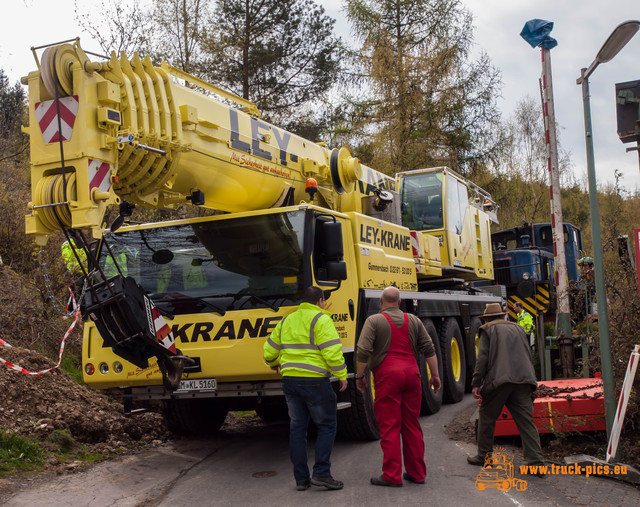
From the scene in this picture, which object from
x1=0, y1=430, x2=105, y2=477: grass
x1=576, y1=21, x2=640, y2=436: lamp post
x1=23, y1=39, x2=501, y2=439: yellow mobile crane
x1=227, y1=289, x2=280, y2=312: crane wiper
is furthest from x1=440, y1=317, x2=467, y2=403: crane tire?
x1=0, y1=430, x2=105, y2=477: grass

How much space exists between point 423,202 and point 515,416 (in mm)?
5252

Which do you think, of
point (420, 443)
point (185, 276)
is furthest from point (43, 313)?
point (420, 443)

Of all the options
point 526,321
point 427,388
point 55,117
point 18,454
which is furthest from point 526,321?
point 55,117

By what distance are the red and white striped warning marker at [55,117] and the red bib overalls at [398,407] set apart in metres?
3.21

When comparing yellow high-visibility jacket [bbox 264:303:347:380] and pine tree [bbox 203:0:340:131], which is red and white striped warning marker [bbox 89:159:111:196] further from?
pine tree [bbox 203:0:340:131]

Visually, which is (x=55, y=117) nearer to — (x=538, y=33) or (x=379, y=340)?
(x=379, y=340)

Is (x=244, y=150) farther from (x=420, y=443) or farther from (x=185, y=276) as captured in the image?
(x=420, y=443)

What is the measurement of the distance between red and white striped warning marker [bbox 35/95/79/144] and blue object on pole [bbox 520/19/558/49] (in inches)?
382

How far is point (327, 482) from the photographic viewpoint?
5672 mm

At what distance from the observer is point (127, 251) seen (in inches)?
287

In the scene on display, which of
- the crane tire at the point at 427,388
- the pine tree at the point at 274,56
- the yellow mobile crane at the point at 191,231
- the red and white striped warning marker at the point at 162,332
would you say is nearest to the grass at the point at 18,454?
the yellow mobile crane at the point at 191,231

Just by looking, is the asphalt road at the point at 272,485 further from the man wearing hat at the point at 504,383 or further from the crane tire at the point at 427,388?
the crane tire at the point at 427,388

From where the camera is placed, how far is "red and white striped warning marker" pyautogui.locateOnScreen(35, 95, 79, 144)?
5.49 m

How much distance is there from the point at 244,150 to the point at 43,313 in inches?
220
